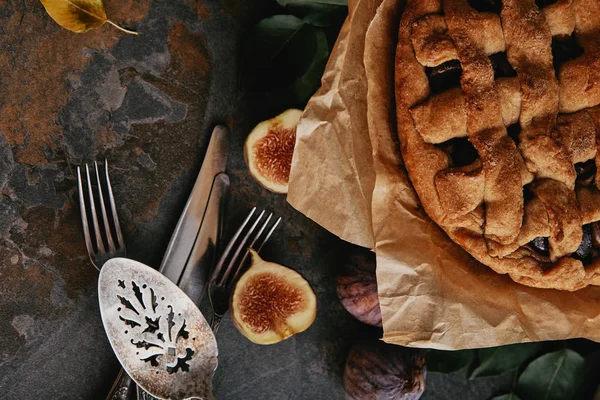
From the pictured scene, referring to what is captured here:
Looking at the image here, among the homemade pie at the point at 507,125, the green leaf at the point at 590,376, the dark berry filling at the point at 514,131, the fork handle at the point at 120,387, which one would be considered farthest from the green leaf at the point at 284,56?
the green leaf at the point at 590,376

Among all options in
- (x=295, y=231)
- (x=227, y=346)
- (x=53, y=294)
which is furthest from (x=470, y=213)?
(x=53, y=294)

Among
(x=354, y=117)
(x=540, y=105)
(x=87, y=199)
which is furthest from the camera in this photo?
(x=87, y=199)

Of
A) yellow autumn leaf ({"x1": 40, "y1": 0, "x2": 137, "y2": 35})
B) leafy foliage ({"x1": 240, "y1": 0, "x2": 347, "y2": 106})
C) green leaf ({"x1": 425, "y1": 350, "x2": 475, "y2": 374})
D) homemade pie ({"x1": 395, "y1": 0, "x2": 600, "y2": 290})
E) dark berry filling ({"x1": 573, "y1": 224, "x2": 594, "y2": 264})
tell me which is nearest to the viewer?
homemade pie ({"x1": 395, "y1": 0, "x2": 600, "y2": 290})

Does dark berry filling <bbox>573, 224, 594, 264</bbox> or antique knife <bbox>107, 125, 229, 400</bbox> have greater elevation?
dark berry filling <bbox>573, 224, 594, 264</bbox>

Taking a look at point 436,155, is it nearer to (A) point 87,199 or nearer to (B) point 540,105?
(B) point 540,105

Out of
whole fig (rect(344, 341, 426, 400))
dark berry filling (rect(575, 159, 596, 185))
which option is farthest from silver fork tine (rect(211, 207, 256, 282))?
dark berry filling (rect(575, 159, 596, 185))

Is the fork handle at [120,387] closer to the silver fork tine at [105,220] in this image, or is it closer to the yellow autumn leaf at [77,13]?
the silver fork tine at [105,220]

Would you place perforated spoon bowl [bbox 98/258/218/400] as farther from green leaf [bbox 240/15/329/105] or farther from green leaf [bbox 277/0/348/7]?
green leaf [bbox 277/0/348/7]

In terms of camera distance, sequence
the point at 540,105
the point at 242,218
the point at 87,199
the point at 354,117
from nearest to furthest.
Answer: the point at 540,105 < the point at 354,117 < the point at 87,199 < the point at 242,218
